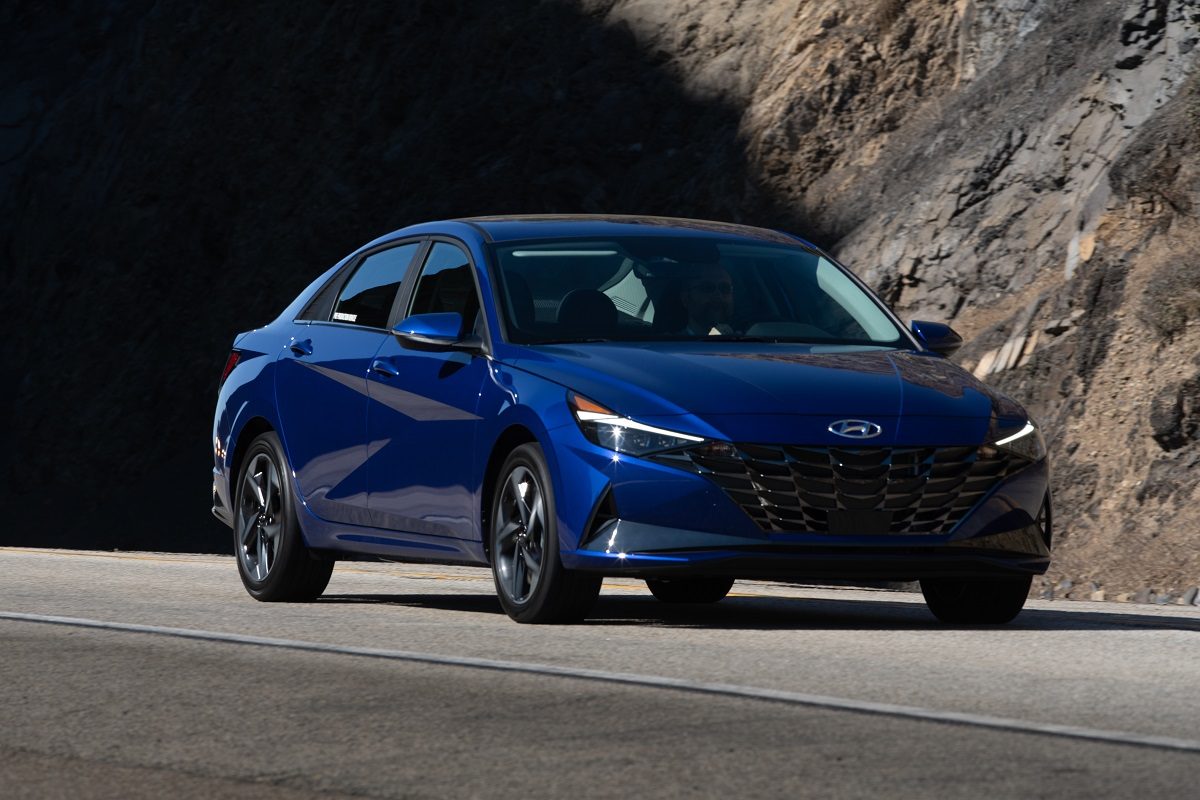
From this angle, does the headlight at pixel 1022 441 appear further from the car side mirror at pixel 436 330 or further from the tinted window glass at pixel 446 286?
the tinted window glass at pixel 446 286

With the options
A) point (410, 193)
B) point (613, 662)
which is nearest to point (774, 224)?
point (410, 193)

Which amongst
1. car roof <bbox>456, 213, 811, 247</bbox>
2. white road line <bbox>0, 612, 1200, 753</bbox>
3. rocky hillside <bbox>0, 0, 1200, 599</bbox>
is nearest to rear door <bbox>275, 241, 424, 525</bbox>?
car roof <bbox>456, 213, 811, 247</bbox>

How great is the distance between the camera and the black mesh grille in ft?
28.0

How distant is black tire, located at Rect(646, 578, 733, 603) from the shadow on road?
7 centimetres

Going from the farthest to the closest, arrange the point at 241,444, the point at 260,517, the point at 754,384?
1. the point at 241,444
2. the point at 260,517
3. the point at 754,384

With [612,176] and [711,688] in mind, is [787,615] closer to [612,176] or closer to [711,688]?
[711,688]

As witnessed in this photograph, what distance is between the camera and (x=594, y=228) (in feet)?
33.8

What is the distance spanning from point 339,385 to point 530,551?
1.96 m

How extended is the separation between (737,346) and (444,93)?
30795 millimetres

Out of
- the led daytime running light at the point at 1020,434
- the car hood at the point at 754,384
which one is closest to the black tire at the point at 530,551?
the car hood at the point at 754,384

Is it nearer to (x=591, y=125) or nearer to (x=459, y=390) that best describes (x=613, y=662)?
(x=459, y=390)

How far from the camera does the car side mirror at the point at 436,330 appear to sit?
9438mm

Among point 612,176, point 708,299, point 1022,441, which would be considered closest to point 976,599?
point 1022,441

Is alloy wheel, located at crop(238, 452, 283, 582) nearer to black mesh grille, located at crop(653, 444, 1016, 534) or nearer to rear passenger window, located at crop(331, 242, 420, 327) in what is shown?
rear passenger window, located at crop(331, 242, 420, 327)
